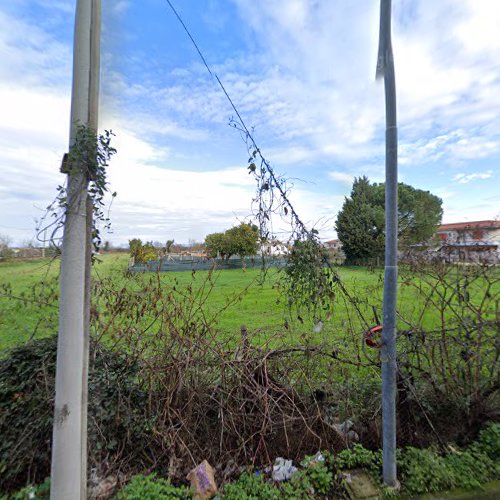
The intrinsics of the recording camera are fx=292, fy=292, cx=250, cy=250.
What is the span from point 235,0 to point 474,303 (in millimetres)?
3521

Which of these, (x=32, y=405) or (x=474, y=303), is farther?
(x=474, y=303)

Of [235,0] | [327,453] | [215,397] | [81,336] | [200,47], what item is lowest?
[327,453]

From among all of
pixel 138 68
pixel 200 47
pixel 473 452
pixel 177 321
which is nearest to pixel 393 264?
pixel 473 452

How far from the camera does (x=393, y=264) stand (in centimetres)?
191

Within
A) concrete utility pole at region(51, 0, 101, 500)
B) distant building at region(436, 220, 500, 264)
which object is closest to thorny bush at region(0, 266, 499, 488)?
distant building at region(436, 220, 500, 264)

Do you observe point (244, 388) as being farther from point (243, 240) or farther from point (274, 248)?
point (243, 240)

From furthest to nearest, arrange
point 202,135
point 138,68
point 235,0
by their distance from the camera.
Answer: point 202,135 < point 235,0 < point 138,68

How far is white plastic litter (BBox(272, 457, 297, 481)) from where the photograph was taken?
A: 6.79ft

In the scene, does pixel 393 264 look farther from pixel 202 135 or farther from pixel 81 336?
pixel 202 135

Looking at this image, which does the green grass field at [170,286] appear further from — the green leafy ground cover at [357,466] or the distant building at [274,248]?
the green leafy ground cover at [357,466]

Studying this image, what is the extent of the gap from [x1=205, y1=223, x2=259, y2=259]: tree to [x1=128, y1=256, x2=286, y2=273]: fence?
9 cm

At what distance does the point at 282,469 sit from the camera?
2123 mm

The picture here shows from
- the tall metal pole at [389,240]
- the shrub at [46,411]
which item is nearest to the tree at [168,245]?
the shrub at [46,411]

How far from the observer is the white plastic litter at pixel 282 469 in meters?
2.07
